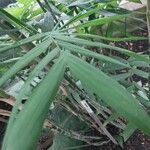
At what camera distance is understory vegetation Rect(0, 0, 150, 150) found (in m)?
0.29

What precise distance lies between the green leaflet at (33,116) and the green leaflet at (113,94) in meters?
0.02

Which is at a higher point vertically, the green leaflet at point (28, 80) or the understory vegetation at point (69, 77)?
the green leaflet at point (28, 80)

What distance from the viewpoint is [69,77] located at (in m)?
0.61

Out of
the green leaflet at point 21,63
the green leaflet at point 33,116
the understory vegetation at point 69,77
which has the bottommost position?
the understory vegetation at point 69,77

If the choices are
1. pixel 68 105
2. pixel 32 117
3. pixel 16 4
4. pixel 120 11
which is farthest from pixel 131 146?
pixel 32 117

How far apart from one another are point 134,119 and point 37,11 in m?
0.52

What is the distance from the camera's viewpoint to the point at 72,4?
0.64 meters

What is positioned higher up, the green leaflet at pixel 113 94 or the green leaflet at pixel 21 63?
the green leaflet at pixel 21 63

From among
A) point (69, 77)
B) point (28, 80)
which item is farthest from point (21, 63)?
point (69, 77)

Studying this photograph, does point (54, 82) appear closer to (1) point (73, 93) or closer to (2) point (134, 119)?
(2) point (134, 119)

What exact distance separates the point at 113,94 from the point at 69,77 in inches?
12.5

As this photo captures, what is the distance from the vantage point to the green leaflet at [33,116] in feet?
0.86

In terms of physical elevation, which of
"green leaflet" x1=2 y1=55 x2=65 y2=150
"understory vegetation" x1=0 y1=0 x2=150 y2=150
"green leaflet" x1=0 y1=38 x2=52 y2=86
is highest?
"green leaflet" x1=0 y1=38 x2=52 y2=86

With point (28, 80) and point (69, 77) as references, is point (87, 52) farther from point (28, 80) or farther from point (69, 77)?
point (69, 77)
